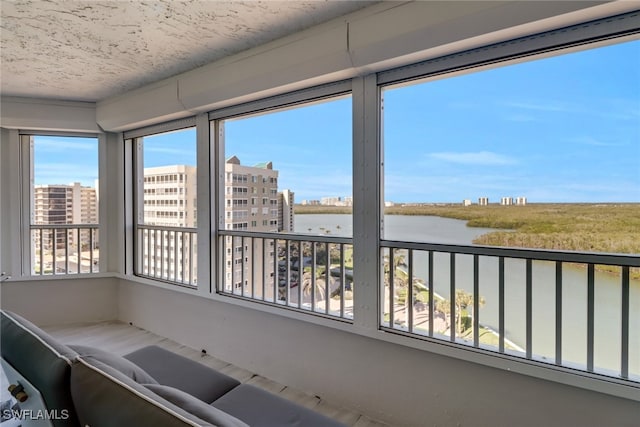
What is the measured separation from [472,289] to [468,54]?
1295 millimetres

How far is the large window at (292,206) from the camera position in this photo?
2.43m

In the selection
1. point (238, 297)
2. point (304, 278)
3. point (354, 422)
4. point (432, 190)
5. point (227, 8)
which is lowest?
point (354, 422)

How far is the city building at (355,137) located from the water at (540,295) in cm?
1

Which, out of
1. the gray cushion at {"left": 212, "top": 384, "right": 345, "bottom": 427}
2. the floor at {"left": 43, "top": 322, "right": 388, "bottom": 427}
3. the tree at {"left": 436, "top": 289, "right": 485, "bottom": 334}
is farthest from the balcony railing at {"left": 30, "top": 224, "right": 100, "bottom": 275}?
the tree at {"left": 436, "top": 289, "right": 485, "bottom": 334}

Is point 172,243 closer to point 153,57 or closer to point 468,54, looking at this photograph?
point 153,57

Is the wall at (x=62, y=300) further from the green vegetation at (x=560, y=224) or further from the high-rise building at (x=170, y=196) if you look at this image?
the green vegetation at (x=560, y=224)

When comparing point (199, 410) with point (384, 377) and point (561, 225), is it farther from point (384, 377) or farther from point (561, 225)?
point (561, 225)

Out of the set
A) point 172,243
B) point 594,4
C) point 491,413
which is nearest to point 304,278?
point 491,413

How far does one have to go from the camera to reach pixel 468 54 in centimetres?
178

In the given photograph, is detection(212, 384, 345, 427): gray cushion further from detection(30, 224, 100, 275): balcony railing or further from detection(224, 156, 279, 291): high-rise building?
detection(30, 224, 100, 275): balcony railing

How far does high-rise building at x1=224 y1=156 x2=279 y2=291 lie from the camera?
113 inches

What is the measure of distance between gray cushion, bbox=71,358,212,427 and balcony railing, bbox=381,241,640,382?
152 cm

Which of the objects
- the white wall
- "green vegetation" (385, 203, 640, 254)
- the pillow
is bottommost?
the pillow

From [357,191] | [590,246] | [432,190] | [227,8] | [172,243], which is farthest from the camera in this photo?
[172,243]
